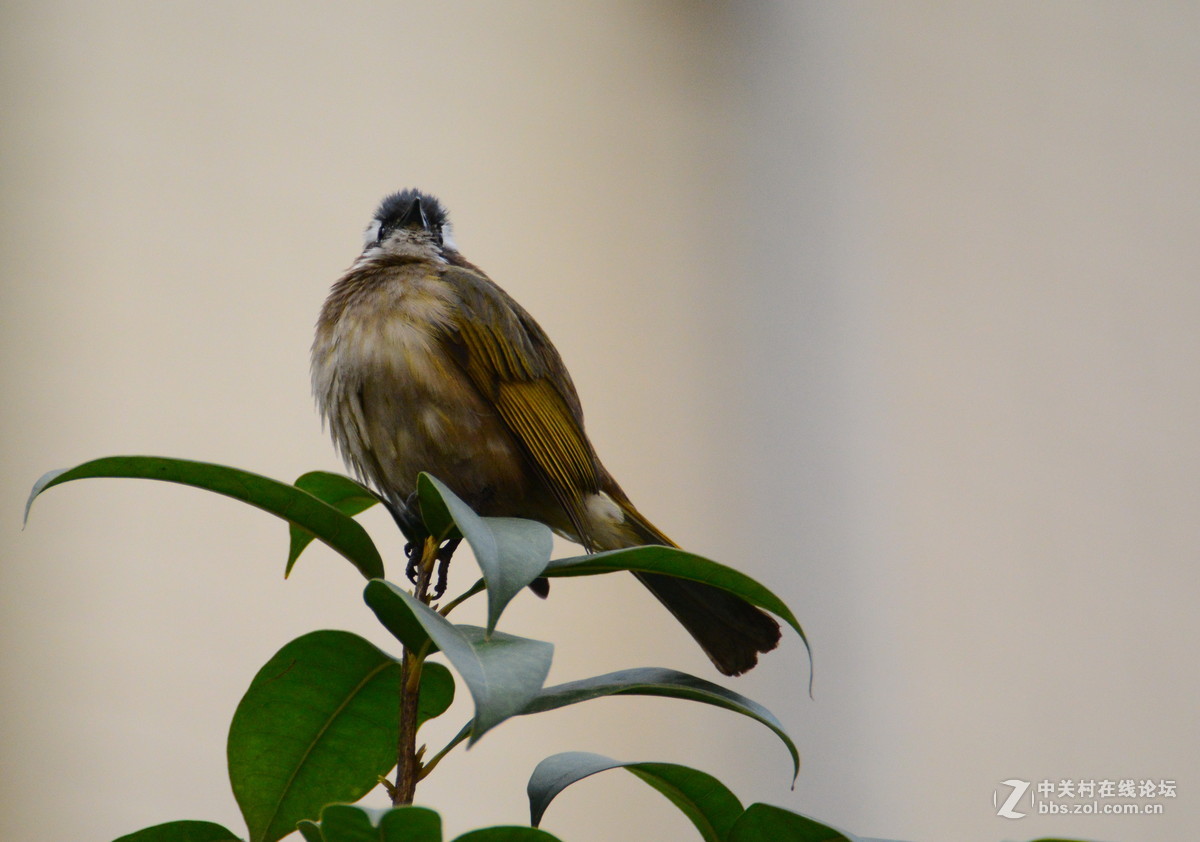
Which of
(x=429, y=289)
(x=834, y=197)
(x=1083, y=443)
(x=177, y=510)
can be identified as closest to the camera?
(x=429, y=289)

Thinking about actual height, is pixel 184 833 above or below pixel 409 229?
below

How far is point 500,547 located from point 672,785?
1.04ft

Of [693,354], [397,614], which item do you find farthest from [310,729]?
[693,354]

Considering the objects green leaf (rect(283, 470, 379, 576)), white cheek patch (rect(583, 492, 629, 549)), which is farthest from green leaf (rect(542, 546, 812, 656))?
white cheek patch (rect(583, 492, 629, 549))

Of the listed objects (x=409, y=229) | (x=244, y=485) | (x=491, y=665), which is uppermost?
(x=409, y=229)

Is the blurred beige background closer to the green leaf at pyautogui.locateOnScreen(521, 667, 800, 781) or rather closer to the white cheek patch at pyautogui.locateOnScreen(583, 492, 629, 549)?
the white cheek patch at pyautogui.locateOnScreen(583, 492, 629, 549)

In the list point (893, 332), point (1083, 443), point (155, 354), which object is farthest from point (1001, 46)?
point (155, 354)

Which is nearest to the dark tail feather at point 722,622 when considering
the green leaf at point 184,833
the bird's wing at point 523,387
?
the bird's wing at point 523,387

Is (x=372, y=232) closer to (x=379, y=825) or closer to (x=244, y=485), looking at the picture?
(x=244, y=485)

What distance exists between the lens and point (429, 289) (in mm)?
1134

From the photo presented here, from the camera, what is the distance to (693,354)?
285cm

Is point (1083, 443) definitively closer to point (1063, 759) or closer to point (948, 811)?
point (1063, 759)

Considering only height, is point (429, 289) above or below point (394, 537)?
above

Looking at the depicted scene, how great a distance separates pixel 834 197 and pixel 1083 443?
1019mm
